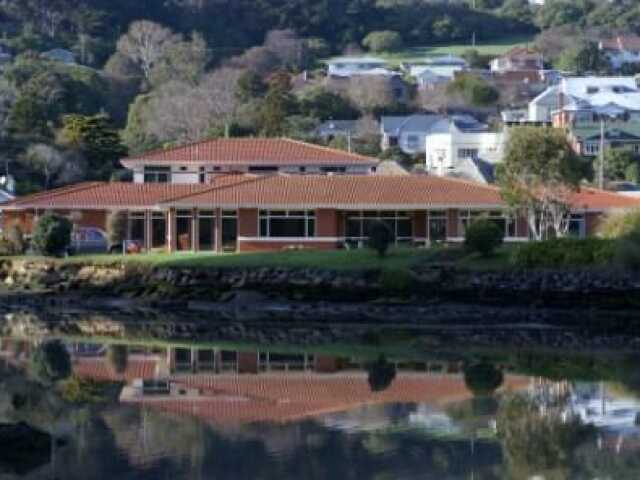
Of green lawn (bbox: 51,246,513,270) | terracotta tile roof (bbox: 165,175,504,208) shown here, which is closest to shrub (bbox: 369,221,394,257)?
green lawn (bbox: 51,246,513,270)

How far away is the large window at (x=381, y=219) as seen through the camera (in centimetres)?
6294

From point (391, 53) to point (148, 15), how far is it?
24.0 meters

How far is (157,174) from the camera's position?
239ft

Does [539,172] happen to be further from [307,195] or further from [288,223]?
[288,223]

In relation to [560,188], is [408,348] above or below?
below

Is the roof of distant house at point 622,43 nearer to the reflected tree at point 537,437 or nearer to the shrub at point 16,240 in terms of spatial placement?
the shrub at point 16,240

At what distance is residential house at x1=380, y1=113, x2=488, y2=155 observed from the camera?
10644 centimetres

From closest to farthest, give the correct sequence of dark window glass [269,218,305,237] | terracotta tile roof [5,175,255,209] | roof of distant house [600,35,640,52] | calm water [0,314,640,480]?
calm water [0,314,640,480]
dark window glass [269,218,305,237]
terracotta tile roof [5,175,255,209]
roof of distant house [600,35,640,52]

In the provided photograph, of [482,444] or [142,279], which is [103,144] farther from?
[482,444]

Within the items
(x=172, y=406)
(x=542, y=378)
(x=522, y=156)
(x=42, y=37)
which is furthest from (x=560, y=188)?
(x=42, y=37)

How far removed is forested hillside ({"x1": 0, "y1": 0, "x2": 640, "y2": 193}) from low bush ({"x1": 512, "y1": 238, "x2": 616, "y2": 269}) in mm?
33521

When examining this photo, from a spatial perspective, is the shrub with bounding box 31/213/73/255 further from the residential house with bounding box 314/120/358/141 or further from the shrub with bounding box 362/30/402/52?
the shrub with bounding box 362/30/402/52

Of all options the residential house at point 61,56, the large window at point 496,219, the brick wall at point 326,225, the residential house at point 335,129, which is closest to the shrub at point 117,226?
the brick wall at point 326,225

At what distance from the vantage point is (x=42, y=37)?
5482 inches
